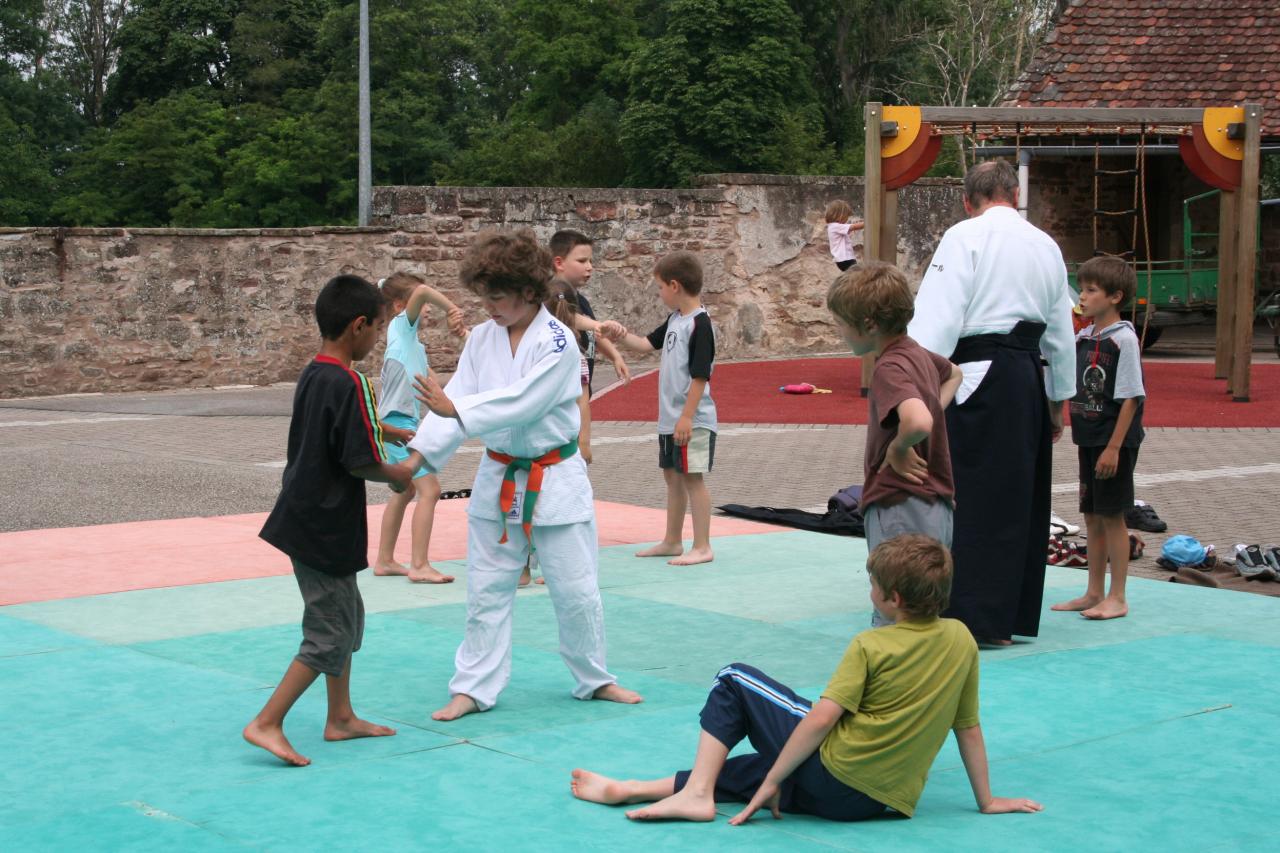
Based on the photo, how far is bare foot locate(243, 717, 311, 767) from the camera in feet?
14.1

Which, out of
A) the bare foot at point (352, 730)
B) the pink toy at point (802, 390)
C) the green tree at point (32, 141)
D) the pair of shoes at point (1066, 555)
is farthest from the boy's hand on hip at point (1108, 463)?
the green tree at point (32, 141)

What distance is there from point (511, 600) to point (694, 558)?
A: 2930mm

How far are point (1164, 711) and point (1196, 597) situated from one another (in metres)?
2.20

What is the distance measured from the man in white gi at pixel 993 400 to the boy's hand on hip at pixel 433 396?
2100mm

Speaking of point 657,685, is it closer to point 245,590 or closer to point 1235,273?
point 245,590

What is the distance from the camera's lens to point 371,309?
4.58 meters

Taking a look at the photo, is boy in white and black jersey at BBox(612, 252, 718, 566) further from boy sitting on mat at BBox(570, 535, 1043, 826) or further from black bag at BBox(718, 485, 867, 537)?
boy sitting on mat at BBox(570, 535, 1043, 826)

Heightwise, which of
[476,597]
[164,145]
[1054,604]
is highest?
[164,145]

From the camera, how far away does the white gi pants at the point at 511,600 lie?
4969mm

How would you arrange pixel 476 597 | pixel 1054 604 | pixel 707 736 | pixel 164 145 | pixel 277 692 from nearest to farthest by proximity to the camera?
1. pixel 707 736
2. pixel 277 692
3. pixel 476 597
4. pixel 1054 604
5. pixel 164 145

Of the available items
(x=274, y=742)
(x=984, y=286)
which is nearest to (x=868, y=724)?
(x=274, y=742)

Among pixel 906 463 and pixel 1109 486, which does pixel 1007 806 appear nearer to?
pixel 906 463

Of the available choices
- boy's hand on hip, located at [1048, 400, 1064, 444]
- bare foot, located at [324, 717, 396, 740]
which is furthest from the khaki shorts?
bare foot, located at [324, 717, 396, 740]

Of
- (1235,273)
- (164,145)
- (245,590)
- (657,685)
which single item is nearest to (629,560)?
(245,590)
